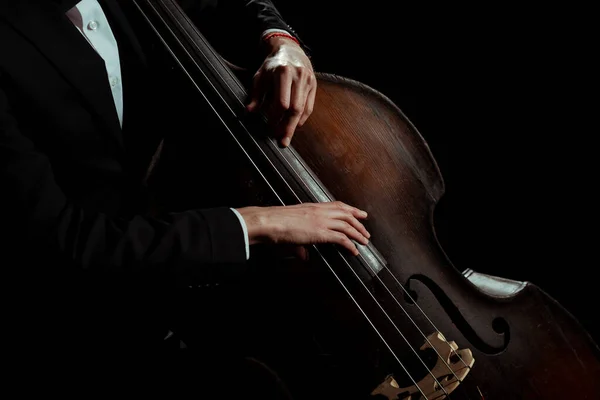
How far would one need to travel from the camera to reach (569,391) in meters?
1.00

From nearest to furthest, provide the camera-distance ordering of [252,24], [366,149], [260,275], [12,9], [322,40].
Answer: [12,9] < [260,275] < [366,149] < [252,24] < [322,40]

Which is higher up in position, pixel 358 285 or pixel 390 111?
pixel 390 111

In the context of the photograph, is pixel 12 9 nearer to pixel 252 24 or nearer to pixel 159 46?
pixel 159 46

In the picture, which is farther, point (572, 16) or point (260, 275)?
point (572, 16)

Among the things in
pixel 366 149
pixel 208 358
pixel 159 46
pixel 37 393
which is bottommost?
pixel 37 393

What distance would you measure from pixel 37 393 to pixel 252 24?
1.03m

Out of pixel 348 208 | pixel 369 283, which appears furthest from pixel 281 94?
pixel 369 283

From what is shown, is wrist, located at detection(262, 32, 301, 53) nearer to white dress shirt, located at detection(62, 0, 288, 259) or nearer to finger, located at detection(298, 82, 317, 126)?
finger, located at detection(298, 82, 317, 126)

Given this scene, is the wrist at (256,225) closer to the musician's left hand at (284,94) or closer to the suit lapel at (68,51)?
the musician's left hand at (284,94)

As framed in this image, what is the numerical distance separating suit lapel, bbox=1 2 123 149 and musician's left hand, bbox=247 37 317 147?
0.30 m

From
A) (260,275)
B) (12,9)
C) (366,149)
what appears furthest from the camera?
(366,149)

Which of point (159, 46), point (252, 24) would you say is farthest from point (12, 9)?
point (252, 24)

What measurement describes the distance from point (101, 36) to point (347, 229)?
672 mm

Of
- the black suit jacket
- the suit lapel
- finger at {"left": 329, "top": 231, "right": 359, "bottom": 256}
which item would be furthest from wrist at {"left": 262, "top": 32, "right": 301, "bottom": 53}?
finger at {"left": 329, "top": 231, "right": 359, "bottom": 256}
